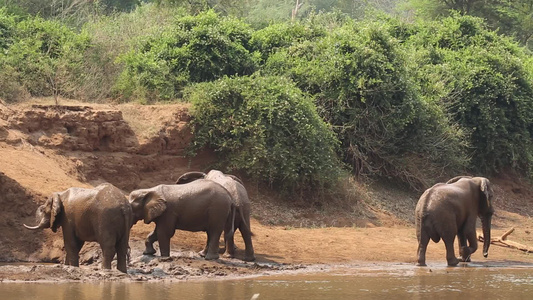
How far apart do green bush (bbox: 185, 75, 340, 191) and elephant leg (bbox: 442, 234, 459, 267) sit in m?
4.98

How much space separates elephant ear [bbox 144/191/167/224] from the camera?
1478cm

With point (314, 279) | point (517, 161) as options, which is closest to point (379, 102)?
point (517, 161)

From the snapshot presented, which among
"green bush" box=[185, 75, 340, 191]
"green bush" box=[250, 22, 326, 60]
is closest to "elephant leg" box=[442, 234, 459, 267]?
"green bush" box=[185, 75, 340, 191]

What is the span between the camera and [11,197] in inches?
617

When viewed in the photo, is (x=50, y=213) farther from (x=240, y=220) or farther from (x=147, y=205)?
(x=240, y=220)

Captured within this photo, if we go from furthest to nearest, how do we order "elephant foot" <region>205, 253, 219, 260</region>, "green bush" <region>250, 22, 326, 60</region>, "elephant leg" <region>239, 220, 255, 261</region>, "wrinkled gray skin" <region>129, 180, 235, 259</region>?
"green bush" <region>250, 22, 326, 60</region> → "elephant leg" <region>239, 220, 255, 261</region> → "elephant foot" <region>205, 253, 219, 260</region> → "wrinkled gray skin" <region>129, 180, 235, 259</region>

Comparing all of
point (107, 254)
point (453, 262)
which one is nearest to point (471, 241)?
point (453, 262)

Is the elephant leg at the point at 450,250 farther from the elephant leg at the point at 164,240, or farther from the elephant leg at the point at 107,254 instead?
the elephant leg at the point at 107,254

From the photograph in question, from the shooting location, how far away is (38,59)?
2216cm

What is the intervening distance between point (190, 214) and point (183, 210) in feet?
0.42

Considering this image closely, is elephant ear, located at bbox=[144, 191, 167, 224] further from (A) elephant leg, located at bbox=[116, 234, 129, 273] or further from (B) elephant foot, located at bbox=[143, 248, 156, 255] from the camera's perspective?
(A) elephant leg, located at bbox=[116, 234, 129, 273]

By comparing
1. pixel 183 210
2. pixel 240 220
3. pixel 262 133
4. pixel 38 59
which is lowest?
pixel 240 220

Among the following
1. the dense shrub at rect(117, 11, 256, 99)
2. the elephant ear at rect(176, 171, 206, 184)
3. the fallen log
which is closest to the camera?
the elephant ear at rect(176, 171, 206, 184)

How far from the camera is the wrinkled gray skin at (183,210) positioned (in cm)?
1488
